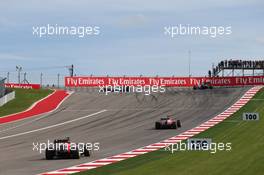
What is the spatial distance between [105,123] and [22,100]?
1802 cm

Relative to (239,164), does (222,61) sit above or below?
above

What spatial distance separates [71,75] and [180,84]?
44.4 ft

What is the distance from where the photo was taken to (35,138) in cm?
3325

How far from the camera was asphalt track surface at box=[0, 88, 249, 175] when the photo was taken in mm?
24719

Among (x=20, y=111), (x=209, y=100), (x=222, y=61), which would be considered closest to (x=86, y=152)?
(x=20, y=111)

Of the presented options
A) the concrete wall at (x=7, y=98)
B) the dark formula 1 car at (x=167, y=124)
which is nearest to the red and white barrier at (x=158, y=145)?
the dark formula 1 car at (x=167, y=124)

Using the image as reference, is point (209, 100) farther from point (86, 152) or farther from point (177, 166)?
point (177, 166)

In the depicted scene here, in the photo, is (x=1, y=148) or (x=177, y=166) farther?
(x=1, y=148)

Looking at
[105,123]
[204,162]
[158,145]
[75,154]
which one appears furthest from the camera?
[105,123]

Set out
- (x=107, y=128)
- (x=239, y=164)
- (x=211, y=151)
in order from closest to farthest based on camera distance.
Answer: (x=239, y=164) < (x=211, y=151) < (x=107, y=128)

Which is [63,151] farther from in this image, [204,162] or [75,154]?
[204,162]

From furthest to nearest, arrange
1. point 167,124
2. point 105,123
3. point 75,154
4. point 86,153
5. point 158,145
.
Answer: point 105,123 → point 167,124 → point 158,145 → point 86,153 → point 75,154

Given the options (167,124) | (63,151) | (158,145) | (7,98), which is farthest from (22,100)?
(63,151)

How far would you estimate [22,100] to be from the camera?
2221 inches
